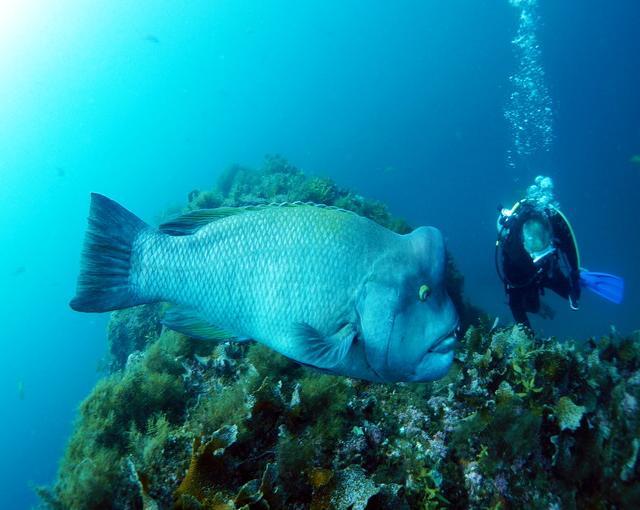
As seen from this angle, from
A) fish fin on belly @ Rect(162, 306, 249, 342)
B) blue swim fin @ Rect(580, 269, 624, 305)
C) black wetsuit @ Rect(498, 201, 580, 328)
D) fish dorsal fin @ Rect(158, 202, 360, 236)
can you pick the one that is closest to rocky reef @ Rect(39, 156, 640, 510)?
fish fin on belly @ Rect(162, 306, 249, 342)

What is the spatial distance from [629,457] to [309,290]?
2666 millimetres

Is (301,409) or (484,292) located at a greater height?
(484,292)

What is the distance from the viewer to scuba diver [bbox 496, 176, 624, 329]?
629 centimetres

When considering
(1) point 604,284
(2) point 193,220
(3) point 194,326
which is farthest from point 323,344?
(1) point 604,284

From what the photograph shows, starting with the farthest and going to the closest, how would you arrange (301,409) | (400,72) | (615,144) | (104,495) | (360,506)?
(400,72) → (615,144) → (301,409) → (104,495) → (360,506)

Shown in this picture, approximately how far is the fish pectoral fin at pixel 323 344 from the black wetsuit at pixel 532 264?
4.90 m

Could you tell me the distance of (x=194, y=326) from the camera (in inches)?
108

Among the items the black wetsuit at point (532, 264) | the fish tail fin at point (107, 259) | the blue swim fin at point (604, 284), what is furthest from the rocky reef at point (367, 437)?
the blue swim fin at point (604, 284)

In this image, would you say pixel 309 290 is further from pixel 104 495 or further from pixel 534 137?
pixel 534 137

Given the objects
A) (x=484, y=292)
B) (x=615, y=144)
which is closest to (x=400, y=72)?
(x=615, y=144)

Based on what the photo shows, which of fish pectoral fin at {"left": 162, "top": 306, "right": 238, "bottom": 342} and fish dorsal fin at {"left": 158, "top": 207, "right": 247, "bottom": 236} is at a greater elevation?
fish dorsal fin at {"left": 158, "top": 207, "right": 247, "bottom": 236}

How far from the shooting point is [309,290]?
97.3 inches

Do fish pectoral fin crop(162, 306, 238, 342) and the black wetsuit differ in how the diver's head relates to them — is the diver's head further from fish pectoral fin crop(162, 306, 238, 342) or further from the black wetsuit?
fish pectoral fin crop(162, 306, 238, 342)

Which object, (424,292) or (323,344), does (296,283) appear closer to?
(323,344)
